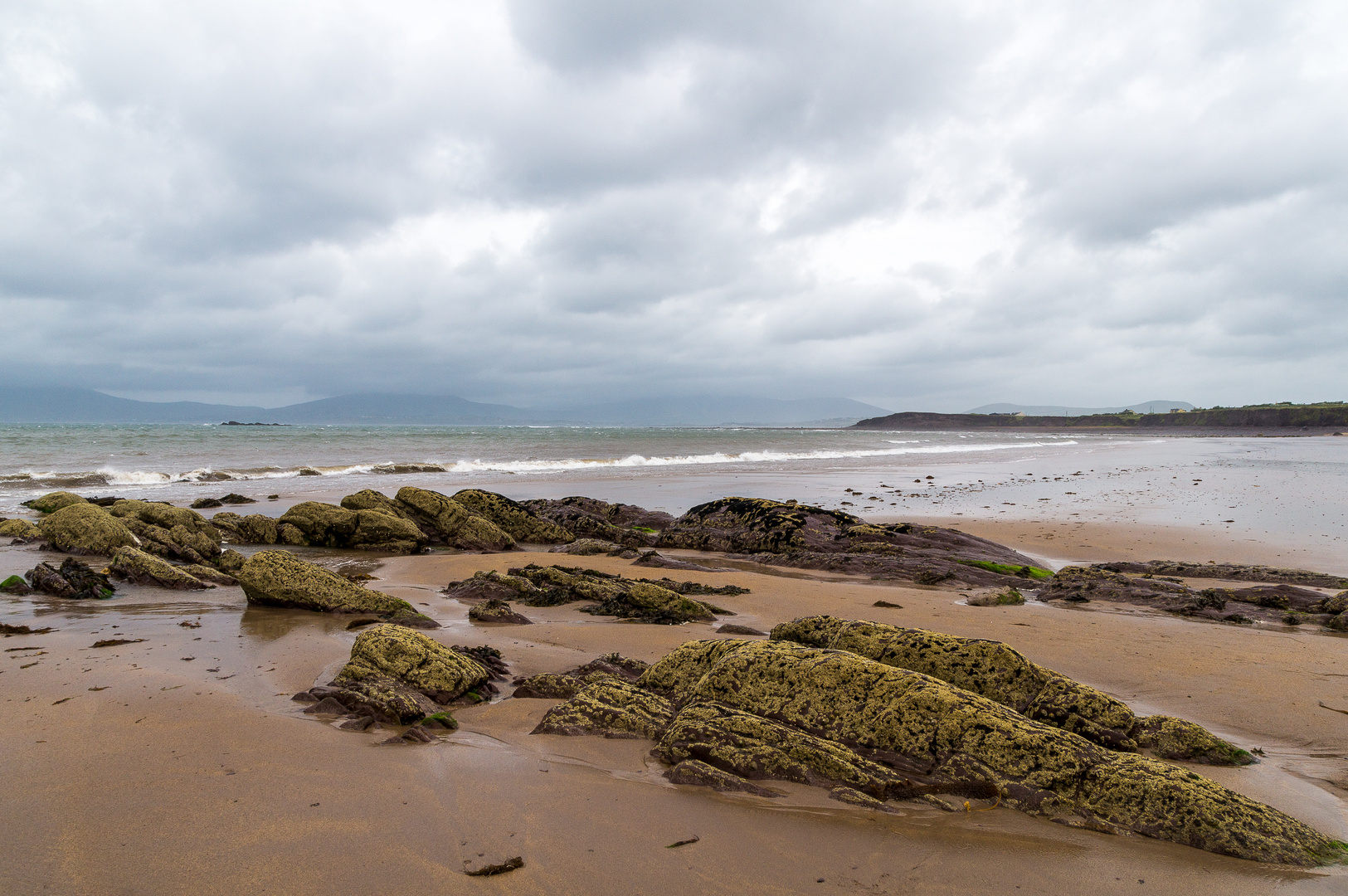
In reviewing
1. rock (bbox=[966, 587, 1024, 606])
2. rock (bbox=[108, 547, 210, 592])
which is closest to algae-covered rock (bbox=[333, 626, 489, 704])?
rock (bbox=[108, 547, 210, 592])

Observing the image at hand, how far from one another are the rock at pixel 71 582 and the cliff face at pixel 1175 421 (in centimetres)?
11178

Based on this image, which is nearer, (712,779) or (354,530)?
(712,779)

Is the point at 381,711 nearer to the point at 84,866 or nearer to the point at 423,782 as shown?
the point at 423,782

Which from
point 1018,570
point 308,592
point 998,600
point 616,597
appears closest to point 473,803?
point 616,597

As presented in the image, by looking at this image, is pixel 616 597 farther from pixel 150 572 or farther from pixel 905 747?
pixel 150 572

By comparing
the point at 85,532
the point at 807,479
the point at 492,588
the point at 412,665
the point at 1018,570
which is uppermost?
the point at 85,532

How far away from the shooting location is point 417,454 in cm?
3788

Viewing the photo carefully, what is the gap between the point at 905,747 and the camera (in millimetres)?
3555

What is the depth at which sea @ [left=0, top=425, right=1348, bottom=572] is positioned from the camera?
1653cm

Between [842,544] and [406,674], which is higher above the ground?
[406,674]

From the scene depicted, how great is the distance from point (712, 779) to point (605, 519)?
1157 cm

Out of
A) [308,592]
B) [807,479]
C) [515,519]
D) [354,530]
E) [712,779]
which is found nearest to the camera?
[712,779]

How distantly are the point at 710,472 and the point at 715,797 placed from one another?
2634cm

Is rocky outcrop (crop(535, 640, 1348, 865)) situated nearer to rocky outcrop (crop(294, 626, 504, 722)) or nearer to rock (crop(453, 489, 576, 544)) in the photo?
rocky outcrop (crop(294, 626, 504, 722))
